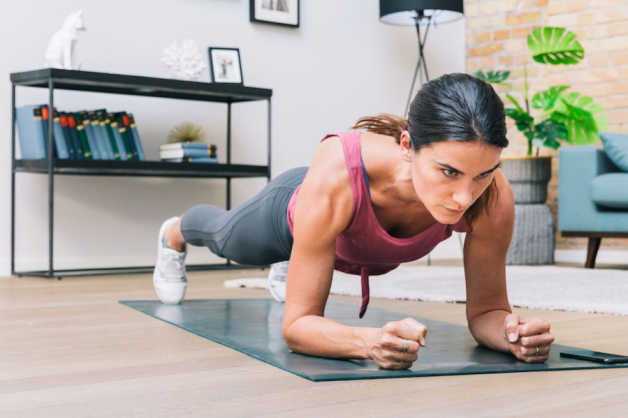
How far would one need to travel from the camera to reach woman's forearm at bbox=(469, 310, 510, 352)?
1.54 metres

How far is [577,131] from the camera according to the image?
4.45 metres

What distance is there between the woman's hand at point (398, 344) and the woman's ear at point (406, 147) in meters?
0.28

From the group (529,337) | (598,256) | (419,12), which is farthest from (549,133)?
(529,337)

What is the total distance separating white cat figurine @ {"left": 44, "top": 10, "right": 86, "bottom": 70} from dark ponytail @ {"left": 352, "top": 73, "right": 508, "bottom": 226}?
2425mm

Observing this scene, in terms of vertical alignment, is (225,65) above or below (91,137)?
above

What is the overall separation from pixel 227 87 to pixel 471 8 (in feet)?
7.66

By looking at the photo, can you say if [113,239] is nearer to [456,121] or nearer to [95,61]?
[95,61]

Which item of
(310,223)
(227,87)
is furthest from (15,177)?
(310,223)

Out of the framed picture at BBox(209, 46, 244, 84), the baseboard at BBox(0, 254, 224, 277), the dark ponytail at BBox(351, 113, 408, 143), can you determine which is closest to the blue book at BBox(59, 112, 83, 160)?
the baseboard at BBox(0, 254, 224, 277)

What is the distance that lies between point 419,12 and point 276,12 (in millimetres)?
839

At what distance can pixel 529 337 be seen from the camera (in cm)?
144

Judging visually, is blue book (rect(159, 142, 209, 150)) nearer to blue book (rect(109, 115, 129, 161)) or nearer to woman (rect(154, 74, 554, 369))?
blue book (rect(109, 115, 129, 161))

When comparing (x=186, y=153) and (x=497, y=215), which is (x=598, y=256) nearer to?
(x=186, y=153)

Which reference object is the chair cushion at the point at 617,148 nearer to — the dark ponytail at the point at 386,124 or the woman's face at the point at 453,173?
the dark ponytail at the point at 386,124
